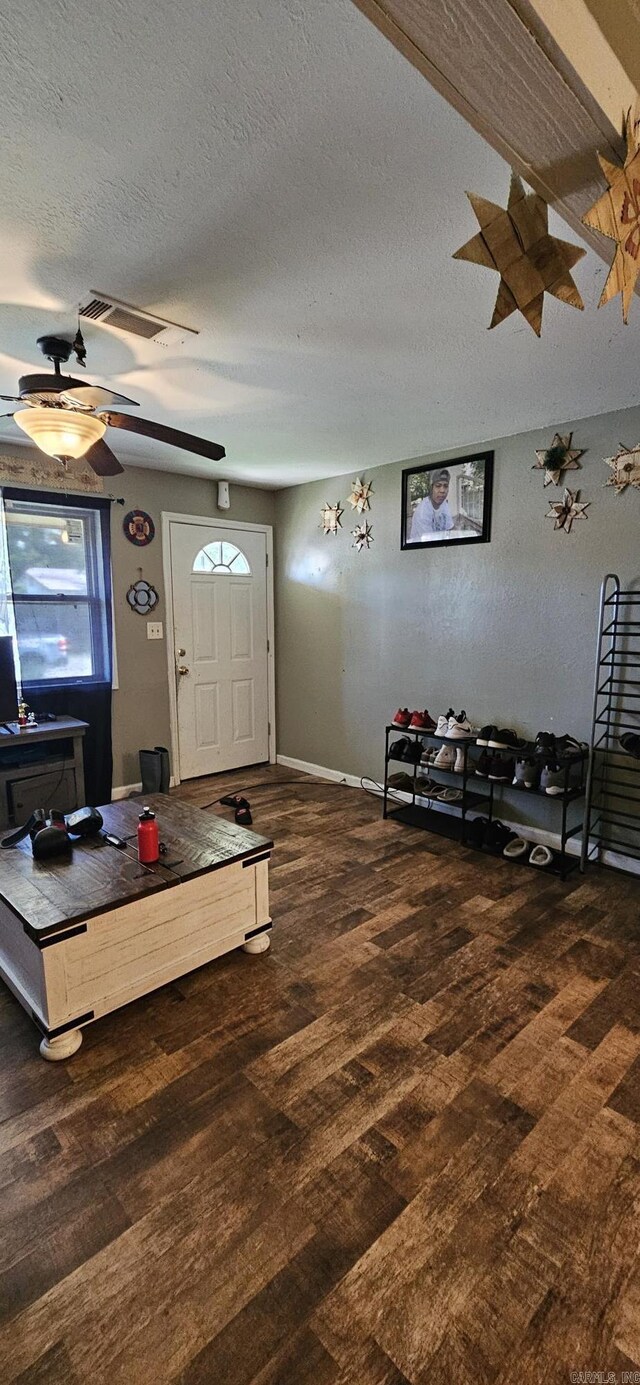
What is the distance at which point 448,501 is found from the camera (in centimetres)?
377

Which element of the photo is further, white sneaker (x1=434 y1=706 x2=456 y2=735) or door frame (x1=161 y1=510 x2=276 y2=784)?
door frame (x1=161 y1=510 x2=276 y2=784)

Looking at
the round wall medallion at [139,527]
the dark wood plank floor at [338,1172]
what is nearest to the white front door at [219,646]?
the round wall medallion at [139,527]

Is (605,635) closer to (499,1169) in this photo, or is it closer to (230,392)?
(230,392)

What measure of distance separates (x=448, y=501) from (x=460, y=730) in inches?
58.3

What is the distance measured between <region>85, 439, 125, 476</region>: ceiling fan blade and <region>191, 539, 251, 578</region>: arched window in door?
6.87 ft

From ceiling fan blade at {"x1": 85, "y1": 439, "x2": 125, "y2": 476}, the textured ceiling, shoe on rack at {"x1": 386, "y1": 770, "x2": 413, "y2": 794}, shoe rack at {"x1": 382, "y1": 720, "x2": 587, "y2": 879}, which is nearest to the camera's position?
the textured ceiling

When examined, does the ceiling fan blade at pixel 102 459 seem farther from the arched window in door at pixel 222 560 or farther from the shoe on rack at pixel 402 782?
the shoe on rack at pixel 402 782

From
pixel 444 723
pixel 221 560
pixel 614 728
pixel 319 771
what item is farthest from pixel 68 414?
pixel 319 771

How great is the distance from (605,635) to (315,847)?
1974 millimetres

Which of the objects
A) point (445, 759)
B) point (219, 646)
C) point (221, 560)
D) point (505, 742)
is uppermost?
point (221, 560)

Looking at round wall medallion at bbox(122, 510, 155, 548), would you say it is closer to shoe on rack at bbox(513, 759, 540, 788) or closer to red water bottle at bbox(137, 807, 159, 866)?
red water bottle at bbox(137, 807, 159, 866)

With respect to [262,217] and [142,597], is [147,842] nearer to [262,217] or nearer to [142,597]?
[262,217]

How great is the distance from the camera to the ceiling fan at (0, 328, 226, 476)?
1883mm

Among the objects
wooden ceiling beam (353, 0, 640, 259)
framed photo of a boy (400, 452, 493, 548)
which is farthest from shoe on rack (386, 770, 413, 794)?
wooden ceiling beam (353, 0, 640, 259)
